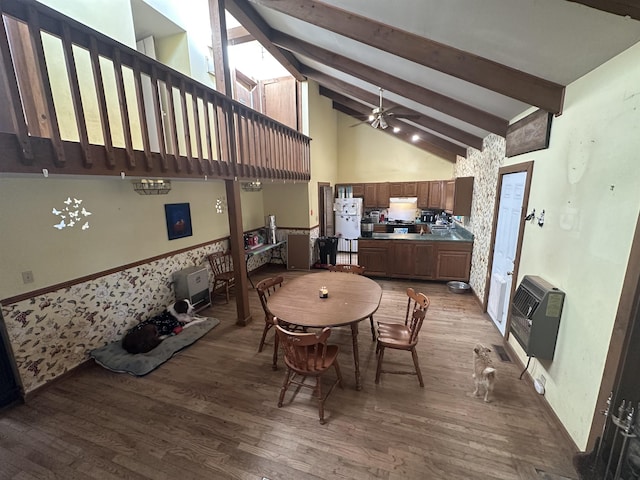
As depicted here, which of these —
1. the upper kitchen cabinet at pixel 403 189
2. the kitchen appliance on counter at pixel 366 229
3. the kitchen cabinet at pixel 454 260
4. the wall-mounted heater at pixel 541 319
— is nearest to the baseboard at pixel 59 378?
the wall-mounted heater at pixel 541 319

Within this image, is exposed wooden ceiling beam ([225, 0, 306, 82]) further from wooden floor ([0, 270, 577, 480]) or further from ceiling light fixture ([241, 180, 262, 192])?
wooden floor ([0, 270, 577, 480])

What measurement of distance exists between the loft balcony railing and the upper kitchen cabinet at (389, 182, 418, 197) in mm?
4072

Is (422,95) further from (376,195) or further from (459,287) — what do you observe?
(376,195)

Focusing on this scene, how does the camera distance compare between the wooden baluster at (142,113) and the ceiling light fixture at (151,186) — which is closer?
the wooden baluster at (142,113)

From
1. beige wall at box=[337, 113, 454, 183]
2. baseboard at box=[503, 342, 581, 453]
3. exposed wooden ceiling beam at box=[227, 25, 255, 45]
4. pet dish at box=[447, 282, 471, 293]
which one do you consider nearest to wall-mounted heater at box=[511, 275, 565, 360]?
baseboard at box=[503, 342, 581, 453]

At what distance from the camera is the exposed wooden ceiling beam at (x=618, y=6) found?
1131 millimetres

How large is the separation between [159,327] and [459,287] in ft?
15.9

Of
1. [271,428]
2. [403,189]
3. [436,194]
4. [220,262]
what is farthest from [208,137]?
[436,194]

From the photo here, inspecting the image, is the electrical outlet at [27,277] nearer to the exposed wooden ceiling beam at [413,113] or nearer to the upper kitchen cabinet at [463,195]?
the exposed wooden ceiling beam at [413,113]

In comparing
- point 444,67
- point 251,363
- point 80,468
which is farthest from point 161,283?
point 444,67

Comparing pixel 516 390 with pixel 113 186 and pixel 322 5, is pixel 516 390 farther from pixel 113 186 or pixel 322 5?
pixel 113 186

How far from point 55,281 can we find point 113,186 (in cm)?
119

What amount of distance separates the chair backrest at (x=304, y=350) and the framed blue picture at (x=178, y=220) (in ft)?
8.47

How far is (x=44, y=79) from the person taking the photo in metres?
1.51
